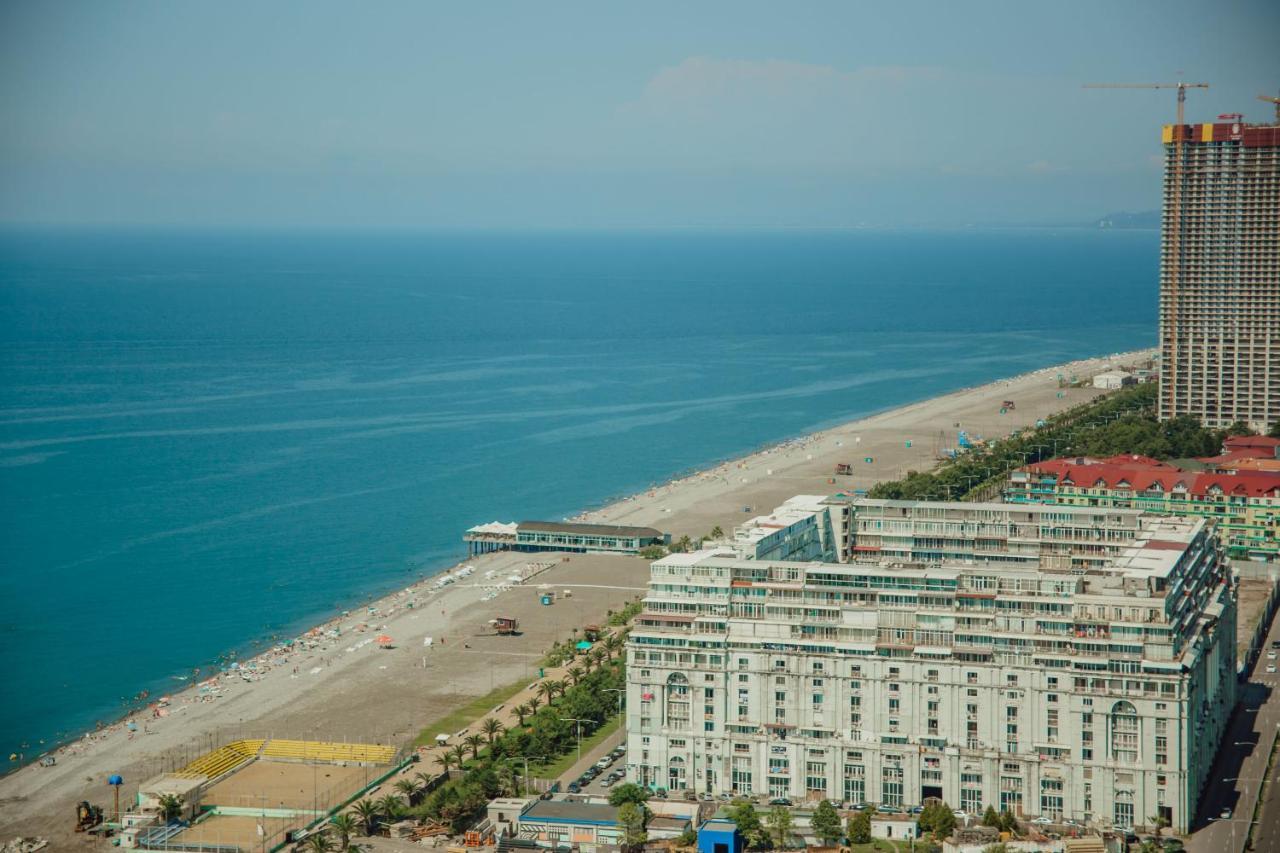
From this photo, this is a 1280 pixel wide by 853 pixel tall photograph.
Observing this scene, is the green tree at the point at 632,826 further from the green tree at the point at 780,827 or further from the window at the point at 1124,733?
the window at the point at 1124,733

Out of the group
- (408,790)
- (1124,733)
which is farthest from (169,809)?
(1124,733)

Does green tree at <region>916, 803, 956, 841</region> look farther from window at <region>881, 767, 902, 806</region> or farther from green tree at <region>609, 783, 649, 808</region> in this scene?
green tree at <region>609, 783, 649, 808</region>

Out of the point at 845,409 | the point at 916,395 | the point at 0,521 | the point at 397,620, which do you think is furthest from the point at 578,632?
the point at 916,395

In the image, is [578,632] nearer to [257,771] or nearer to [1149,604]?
[257,771]

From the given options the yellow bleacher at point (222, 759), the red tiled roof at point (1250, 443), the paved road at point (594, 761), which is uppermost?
the red tiled roof at point (1250, 443)

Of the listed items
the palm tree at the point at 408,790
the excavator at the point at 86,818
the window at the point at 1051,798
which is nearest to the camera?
the window at the point at 1051,798

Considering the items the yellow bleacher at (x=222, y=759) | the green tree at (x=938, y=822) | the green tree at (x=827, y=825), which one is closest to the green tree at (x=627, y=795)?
the green tree at (x=827, y=825)

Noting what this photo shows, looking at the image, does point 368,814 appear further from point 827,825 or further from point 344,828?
point 827,825
